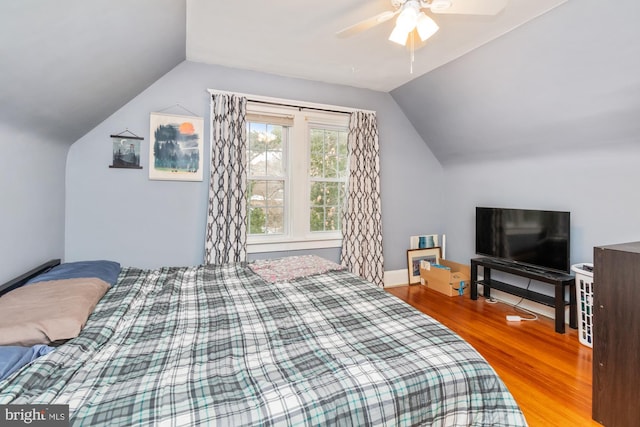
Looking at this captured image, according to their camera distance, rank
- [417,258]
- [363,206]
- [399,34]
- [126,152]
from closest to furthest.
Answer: [399,34] → [126,152] → [363,206] → [417,258]

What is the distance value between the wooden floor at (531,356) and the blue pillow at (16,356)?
2.35 meters

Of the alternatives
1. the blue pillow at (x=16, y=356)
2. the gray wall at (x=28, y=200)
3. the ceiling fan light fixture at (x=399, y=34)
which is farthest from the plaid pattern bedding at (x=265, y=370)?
the ceiling fan light fixture at (x=399, y=34)

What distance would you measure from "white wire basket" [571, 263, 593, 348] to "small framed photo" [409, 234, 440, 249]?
1771mm

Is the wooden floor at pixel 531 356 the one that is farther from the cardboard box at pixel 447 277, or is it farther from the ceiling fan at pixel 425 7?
the ceiling fan at pixel 425 7

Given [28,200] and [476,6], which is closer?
[476,6]

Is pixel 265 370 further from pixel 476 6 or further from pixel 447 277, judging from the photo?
pixel 447 277

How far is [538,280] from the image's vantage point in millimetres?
2969

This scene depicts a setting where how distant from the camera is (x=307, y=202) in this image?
3.56m

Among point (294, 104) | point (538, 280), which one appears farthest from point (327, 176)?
point (538, 280)

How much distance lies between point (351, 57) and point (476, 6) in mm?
1339

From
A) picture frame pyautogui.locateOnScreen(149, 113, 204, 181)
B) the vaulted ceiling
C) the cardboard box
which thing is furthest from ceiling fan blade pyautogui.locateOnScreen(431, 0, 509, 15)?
the cardboard box

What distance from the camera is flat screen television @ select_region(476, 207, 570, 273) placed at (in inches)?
113

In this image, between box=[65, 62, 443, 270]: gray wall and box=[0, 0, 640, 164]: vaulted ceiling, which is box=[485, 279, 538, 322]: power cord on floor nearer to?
box=[0, 0, 640, 164]: vaulted ceiling

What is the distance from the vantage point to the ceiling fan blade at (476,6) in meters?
1.71
